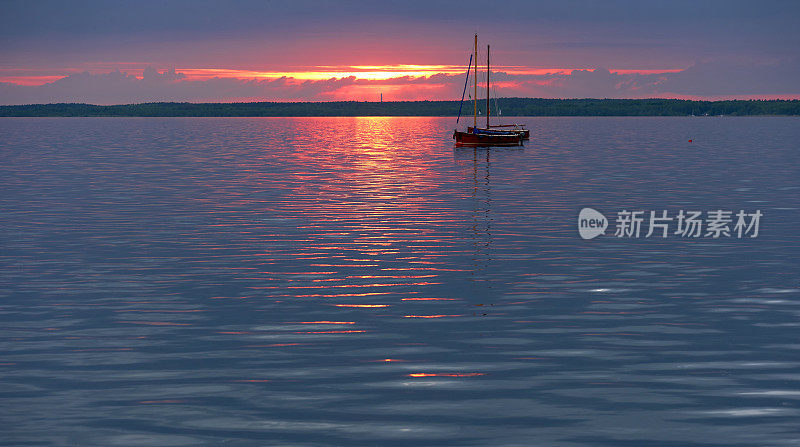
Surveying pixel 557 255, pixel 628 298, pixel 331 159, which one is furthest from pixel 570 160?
pixel 628 298

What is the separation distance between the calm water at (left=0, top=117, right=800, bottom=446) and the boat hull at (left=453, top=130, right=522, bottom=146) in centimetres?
7787

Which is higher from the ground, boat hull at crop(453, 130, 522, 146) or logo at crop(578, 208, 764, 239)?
logo at crop(578, 208, 764, 239)

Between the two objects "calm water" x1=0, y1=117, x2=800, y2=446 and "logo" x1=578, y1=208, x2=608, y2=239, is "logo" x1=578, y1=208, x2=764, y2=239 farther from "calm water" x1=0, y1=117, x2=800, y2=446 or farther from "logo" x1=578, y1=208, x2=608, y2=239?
"calm water" x1=0, y1=117, x2=800, y2=446

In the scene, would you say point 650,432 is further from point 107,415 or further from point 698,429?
point 107,415

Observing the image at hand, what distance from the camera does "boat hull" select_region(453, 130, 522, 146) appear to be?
119438 millimetres

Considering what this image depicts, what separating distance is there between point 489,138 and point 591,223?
83.6 m

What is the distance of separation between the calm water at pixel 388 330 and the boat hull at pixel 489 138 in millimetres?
77871

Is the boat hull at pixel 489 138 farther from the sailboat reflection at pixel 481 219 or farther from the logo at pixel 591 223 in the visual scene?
the logo at pixel 591 223

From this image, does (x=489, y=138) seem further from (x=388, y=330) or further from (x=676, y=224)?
(x=388, y=330)

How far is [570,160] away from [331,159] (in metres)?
24.1

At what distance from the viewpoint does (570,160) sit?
89.3m

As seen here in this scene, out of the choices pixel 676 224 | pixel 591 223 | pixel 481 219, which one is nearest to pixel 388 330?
pixel 591 223

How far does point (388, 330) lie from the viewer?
1862cm

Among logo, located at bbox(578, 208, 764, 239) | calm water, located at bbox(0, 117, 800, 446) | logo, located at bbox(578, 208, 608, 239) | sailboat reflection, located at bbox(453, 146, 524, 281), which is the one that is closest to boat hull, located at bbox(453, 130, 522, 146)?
sailboat reflection, located at bbox(453, 146, 524, 281)
